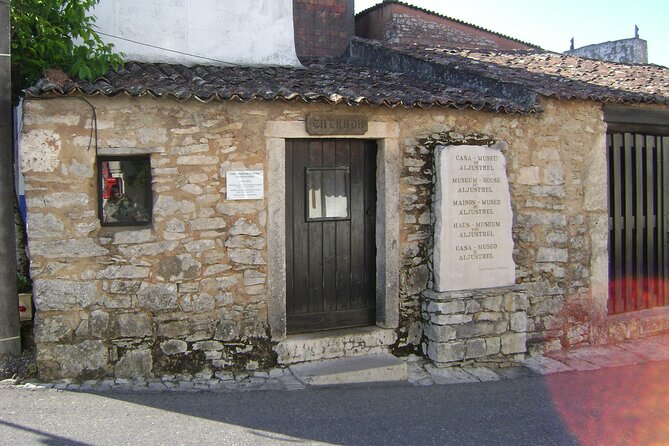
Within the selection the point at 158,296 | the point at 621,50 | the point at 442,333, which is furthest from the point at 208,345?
the point at 621,50

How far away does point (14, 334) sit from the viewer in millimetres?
5434

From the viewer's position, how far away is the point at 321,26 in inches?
524

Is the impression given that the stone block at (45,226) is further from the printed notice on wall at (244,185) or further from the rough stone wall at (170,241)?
the printed notice on wall at (244,185)

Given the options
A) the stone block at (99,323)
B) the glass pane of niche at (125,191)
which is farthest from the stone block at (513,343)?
the stone block at (99,323)

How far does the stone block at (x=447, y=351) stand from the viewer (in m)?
5.99

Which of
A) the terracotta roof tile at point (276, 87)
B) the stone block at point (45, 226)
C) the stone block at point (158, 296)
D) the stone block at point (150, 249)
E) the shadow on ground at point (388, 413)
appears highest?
the terracotta roof tile at point (276, 87)

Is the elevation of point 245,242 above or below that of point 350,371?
above

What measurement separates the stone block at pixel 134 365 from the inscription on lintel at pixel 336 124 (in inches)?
103

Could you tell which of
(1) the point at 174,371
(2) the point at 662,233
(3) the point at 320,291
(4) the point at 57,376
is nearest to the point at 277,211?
(3) the point at 320,291

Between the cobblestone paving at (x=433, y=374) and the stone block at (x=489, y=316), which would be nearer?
the cobblestone paving at (x=433, y=374)

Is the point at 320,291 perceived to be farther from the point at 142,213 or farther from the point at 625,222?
the point at 625,222

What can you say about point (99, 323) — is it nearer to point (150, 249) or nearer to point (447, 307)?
point (150, 249)

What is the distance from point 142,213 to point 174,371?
150cm

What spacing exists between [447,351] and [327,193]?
6.67 ft
